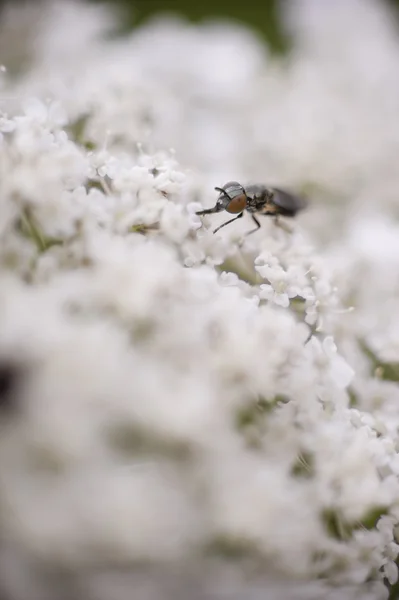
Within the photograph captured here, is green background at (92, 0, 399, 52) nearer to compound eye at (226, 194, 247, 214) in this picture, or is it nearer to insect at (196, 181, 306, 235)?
insect at (196, 181, 306, 235)

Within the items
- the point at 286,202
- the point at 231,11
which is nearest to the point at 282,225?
the point at 286,202

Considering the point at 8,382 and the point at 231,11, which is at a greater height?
the point at 8,382

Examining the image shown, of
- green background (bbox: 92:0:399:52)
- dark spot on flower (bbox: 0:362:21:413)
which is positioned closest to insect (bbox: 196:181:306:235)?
dark spot on flower (bbox: 0:362:21:413)

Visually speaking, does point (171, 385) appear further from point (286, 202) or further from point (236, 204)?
point (286, 202)

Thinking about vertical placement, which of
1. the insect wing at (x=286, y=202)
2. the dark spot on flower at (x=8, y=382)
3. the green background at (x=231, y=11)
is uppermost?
the insect wing at (x=286, y=202)

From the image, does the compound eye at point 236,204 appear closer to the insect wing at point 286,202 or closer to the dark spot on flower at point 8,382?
the insect wing at point 286,202

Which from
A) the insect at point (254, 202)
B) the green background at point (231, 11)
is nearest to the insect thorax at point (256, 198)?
the insect at point (254, 202)

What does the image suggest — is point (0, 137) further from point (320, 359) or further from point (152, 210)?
point (320, 359)
